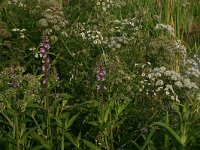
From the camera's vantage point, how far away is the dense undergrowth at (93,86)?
158 inches

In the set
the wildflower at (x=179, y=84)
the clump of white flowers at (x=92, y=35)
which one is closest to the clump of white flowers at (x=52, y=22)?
the clump of white flowers at (x=92, y=35)

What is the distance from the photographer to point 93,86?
4.54m

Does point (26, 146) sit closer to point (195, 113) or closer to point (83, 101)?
point (83, 101)

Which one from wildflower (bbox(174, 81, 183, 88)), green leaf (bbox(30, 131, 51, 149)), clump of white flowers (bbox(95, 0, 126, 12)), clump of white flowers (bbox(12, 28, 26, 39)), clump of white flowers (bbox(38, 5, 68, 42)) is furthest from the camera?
clump of white flowers (bbox(95, 0, 126, 12))

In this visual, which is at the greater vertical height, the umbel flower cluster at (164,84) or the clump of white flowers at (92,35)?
the clump of white flowers at (92,35)

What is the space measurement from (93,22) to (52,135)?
6.25 ft

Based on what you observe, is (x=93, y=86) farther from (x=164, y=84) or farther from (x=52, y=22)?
(x=52, y=22)

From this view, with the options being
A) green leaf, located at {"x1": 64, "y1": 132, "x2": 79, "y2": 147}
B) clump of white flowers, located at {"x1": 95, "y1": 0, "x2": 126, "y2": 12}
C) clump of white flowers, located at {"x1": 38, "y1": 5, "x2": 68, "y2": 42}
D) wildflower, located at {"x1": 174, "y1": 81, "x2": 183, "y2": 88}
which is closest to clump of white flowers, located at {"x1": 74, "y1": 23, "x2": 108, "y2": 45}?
clump of white flowers, located at {"x1": 38, "y1": 5, "x2": 68, "y2": 42}

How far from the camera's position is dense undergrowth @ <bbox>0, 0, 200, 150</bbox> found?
13.1 ft

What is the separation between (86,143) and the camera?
396 cm

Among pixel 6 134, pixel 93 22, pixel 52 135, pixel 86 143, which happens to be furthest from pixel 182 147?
pixel 93 22

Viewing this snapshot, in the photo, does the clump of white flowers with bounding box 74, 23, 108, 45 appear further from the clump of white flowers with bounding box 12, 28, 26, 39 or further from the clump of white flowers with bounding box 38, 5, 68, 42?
the clump of white flowers with bounding box 12, 28, 26, 39

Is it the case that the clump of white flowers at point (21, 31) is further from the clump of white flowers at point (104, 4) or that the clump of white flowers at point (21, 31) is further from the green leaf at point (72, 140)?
the green leaf at point (72, 140)

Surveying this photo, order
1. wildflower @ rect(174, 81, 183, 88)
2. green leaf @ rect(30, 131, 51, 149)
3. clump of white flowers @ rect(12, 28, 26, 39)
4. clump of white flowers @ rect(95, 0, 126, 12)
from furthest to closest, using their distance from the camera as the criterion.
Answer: clump of white flowers @ rect(95, 0, 126, 12)
clump of white flowers @ rect(12, 28, 26, 39)
wildflower @ rect(174, 81, 183, 88)
green leaf @ rect(30, 131, 51, 149)
